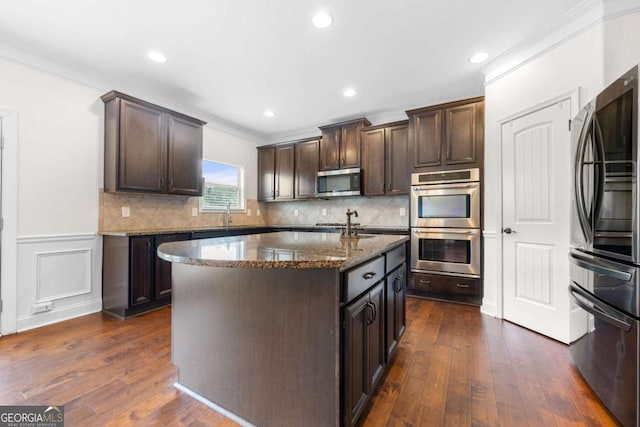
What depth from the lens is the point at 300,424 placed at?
1204 mm

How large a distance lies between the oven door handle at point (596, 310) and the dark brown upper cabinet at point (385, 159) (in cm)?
219

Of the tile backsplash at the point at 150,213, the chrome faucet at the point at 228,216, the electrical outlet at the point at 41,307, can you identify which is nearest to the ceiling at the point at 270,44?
the tile backsplash at the point at 150,213

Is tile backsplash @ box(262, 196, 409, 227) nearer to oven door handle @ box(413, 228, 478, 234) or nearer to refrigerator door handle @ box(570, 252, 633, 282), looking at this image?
oven door handle @ box(413, 228, 478, 234)

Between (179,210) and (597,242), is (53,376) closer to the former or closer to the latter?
(179,210)

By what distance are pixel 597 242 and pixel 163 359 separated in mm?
3039

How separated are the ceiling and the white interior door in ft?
2.83

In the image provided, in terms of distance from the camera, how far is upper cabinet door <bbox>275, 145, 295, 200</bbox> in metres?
4.93

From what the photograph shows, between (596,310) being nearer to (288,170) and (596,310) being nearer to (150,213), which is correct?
(288,170)

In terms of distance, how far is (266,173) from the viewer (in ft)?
17.3

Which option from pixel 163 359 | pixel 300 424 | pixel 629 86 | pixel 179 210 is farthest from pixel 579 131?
pixel 179 210

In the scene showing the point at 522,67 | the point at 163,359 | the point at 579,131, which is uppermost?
the point at 522,67

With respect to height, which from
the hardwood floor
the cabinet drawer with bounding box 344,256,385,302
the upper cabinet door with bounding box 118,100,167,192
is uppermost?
the upper cabinet door with bounding box 118,100,167,192

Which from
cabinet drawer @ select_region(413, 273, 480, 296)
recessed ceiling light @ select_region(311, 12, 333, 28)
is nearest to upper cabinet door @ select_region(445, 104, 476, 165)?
cabinet drawer @ select_region(413, 273, 480, 296)

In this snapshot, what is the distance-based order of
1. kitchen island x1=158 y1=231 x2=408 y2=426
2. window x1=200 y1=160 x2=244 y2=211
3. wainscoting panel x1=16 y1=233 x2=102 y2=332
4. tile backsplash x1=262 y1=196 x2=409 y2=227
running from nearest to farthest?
kitchen island x1=158 y1=231 x2=408 y2=426 < wainscoting panel x1=16 y1=233 x2=102 y2=332 < tile backsplash x1=262 y1=196 x2=409 y2=227 < window x1=200 y1=160 x2=244 y2=211
